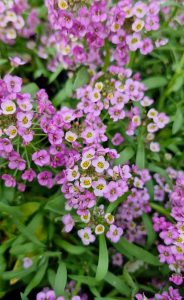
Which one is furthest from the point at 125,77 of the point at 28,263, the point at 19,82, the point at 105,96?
the point at 28,263

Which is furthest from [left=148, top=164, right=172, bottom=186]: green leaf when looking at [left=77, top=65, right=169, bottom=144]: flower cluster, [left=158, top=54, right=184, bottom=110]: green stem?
[left=158, top=54, right=184, bottom=110]: green stem

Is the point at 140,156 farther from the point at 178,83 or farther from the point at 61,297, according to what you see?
the point at 61,297

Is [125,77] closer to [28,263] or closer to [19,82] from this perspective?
[19,82]

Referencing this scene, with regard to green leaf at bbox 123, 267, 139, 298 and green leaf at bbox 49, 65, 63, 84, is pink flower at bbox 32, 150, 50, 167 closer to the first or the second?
green leaf at bbox 123, 267, 139, 298

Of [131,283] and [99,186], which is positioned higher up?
[99,186]

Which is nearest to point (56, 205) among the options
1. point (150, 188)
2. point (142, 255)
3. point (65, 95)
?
point (142, 255)

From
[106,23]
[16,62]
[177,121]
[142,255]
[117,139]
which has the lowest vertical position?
[142,255]
